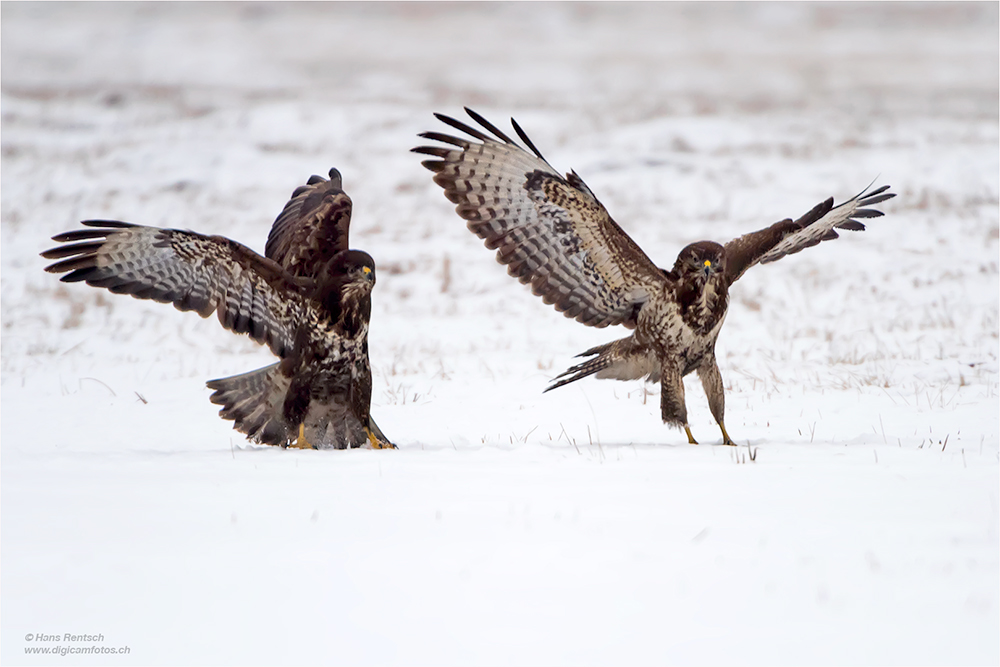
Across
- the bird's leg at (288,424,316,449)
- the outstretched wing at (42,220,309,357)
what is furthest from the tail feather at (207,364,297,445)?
the outstretched wing at (42,220,309,357)

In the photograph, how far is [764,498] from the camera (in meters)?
4.09

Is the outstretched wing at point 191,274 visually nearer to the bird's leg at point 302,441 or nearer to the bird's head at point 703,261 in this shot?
the bird's leg at point 302,441

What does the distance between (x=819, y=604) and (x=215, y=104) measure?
76.9 feet

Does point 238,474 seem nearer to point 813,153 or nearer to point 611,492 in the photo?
point 611,492

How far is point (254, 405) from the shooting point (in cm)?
549

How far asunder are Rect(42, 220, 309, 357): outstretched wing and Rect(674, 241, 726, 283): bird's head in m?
1.88

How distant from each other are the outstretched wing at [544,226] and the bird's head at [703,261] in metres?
0.18

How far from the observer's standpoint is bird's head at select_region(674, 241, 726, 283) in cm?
509

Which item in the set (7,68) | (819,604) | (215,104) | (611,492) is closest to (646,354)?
(611,492)

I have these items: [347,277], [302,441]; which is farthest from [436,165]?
[302,441]

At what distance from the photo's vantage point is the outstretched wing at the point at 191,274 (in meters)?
5.04

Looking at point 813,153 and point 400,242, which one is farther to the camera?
point 813,153

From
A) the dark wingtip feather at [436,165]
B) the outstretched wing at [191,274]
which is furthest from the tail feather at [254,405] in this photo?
the dark wingtip feather at [436,165]

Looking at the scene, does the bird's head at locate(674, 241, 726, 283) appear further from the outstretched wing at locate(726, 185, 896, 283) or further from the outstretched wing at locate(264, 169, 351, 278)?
the outstretched wing at locate(264, 169, 351, 278)
